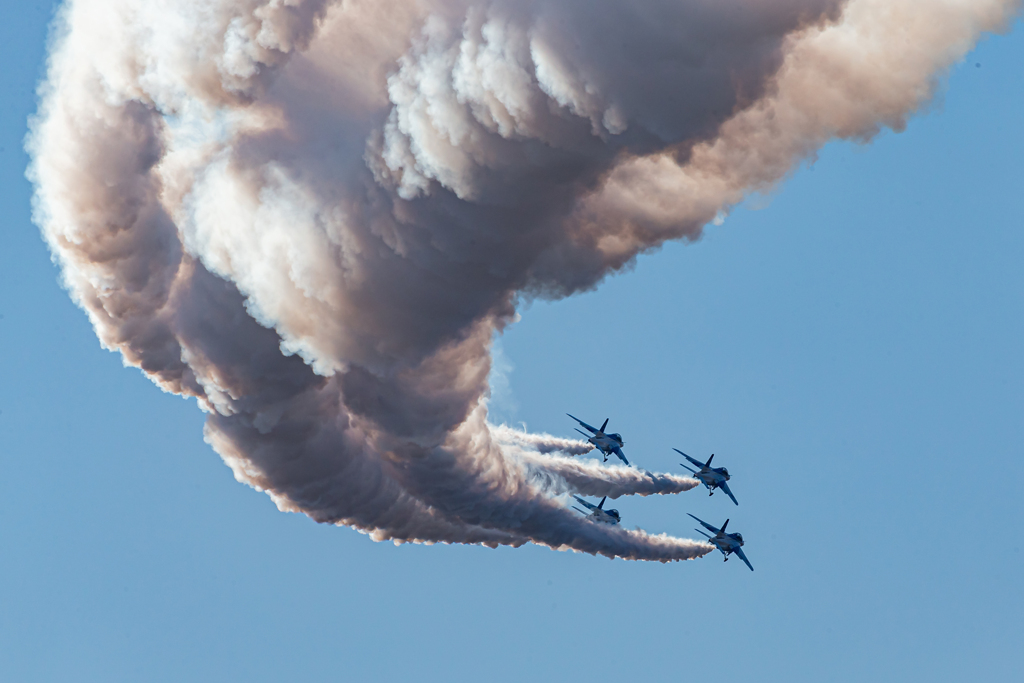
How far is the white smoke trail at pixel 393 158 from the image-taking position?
64.4 ft

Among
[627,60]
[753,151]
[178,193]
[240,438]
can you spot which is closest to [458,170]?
[627,60]

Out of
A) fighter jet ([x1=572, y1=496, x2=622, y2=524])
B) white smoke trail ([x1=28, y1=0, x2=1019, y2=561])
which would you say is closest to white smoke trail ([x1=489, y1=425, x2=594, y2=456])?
fighter jet ([x1=572, y1=496, x2=622, y2=524])

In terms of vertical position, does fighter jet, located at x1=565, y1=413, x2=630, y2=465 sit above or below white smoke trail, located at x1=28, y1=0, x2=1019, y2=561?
above

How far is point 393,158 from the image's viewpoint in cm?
2353

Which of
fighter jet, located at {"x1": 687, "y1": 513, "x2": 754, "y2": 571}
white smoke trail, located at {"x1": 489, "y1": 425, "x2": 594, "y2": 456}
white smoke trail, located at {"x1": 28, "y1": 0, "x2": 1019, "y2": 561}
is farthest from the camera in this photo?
fighter jet, located at {"x1": 687, "y1": 513, "x2": 754, "y2": 571}

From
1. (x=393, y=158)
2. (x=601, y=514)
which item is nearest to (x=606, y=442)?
(x=601, y=514)

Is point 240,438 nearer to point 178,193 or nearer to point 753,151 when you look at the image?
point 178,193

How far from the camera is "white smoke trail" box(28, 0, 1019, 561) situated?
19.6m

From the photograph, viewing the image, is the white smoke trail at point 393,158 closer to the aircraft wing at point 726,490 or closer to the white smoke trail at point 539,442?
the white smoke trail at point 539,442

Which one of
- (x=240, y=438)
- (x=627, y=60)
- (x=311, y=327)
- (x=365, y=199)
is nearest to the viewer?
(x=627, y=60)

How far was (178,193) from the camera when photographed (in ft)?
89.9

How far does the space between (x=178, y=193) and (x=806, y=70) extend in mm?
16077

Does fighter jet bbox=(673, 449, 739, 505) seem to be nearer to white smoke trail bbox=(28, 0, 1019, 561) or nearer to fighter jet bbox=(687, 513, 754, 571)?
fighter jet bbox=(687, 513, 754, 571)

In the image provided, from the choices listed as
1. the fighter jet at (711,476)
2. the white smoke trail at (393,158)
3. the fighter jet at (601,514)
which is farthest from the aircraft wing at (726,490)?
the white smoke trail at (393,158)
